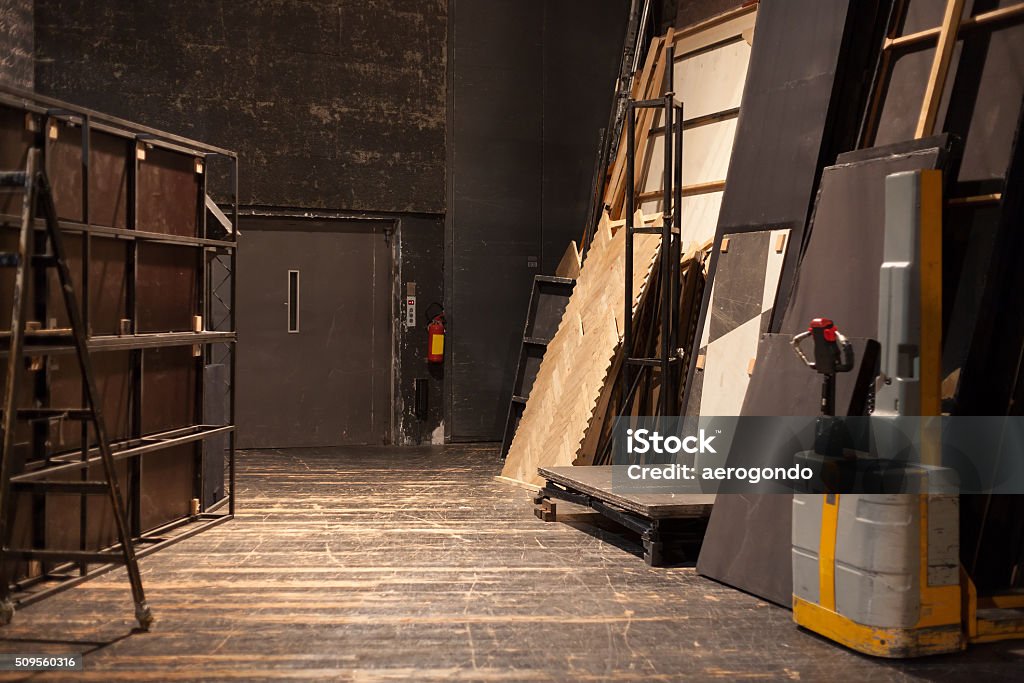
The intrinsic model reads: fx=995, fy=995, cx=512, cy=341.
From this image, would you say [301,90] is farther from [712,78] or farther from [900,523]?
[900,523]

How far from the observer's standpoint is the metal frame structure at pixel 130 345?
4.32m

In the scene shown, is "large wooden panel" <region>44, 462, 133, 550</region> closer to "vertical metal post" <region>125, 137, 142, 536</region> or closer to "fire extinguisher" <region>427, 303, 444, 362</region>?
"vertical metal post" <region>125, 137, 142, 536</region>

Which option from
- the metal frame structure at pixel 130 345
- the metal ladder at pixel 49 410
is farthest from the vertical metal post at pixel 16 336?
the metal frame structure at pixel 130 345

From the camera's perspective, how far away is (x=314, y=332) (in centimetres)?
896

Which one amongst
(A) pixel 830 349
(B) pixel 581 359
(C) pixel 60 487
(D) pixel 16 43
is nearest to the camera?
(A) pixel 830 349

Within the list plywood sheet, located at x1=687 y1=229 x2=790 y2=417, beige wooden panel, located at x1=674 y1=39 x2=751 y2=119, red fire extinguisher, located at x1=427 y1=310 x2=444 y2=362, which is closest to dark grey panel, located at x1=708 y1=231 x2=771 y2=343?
plywood sheet, located at x1=687 y1=229 x2=790 y2=417

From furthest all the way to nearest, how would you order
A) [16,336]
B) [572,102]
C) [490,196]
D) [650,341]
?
1. [572,102]
2. [490,196]
3. [650,341]
4. [16,336]

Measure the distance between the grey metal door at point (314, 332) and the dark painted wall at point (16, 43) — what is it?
2078 mm

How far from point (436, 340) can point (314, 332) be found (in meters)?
1.10

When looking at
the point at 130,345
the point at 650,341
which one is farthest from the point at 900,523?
the point at 130,345

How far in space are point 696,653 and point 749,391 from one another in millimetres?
1420

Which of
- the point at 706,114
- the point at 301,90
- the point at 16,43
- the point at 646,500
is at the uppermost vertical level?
the point at 16,43

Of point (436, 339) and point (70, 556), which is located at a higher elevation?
point (436, 339)

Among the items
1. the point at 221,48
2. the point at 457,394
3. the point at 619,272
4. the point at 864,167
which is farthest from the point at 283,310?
the point at 864,167
